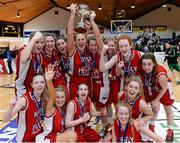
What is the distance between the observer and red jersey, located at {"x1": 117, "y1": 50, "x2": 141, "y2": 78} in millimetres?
4305

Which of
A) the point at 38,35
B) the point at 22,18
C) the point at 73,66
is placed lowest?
the point at 73,66

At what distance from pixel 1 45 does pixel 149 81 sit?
15.5m

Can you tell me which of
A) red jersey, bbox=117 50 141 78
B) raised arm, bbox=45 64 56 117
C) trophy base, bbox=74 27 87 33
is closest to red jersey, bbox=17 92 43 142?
raised arm, bbox=45 64 56 117

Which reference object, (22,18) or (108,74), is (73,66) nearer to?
(108,74)

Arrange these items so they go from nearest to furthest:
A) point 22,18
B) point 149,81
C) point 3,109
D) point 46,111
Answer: point 46,111, point 149,81, point 3,109, point 22,18

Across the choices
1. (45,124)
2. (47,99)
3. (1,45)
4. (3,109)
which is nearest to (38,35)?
(47,99)

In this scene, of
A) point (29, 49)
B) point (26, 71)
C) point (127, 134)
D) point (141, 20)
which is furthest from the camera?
point (141, 20)

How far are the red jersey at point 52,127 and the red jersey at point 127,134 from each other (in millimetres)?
631

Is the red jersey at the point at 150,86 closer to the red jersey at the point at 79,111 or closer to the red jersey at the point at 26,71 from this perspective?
the red jersey at the point at 79,111

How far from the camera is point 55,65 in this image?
430 cm

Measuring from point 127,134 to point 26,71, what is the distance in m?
1.46

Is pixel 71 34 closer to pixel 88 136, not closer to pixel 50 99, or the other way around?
pixel 50 99

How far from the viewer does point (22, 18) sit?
25.7m

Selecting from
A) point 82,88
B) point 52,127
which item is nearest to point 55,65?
point 82,88
